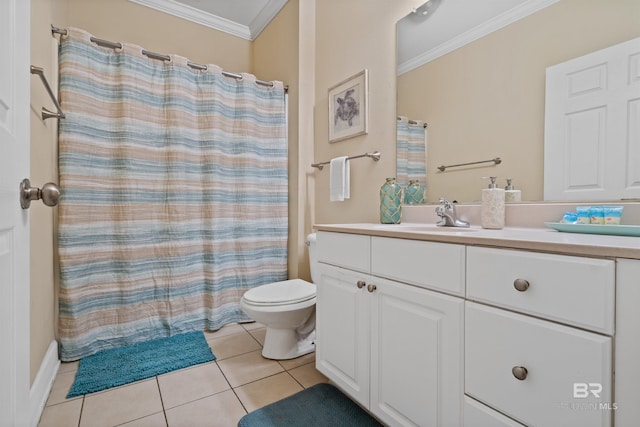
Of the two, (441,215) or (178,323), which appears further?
(178,323)

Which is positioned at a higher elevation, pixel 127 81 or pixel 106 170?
pixel 127 81

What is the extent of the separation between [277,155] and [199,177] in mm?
621

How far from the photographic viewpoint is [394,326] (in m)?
1.06

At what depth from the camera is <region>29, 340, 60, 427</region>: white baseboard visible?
1.20 meters

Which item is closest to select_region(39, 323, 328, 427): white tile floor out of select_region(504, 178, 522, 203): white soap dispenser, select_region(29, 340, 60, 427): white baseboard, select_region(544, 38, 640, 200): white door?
select_region(29, 340, 60, 427): white baseboard

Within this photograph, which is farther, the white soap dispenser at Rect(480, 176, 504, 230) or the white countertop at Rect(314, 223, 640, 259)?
the white soap dispenser at Rect(480, 176, 504, 230)

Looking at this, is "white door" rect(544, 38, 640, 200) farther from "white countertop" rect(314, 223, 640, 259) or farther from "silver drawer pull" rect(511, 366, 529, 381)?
"silver drawer pull" rect(511, 366, 529, 381)

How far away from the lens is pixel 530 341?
2.33 ft

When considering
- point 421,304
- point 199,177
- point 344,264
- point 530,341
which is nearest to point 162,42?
point 199,177

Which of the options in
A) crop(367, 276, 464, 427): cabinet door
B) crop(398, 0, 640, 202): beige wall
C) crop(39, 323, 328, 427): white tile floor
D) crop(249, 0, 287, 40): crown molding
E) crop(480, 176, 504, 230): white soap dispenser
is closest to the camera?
crop(367, 276, 464, 427): cabinet door

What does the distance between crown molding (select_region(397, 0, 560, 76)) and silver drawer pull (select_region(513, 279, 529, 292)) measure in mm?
1088

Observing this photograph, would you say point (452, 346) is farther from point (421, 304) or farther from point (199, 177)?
point (199, 177)

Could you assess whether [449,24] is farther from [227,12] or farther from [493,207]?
[227,12]

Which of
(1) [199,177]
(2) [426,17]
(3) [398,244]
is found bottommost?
(3) [398,244]
